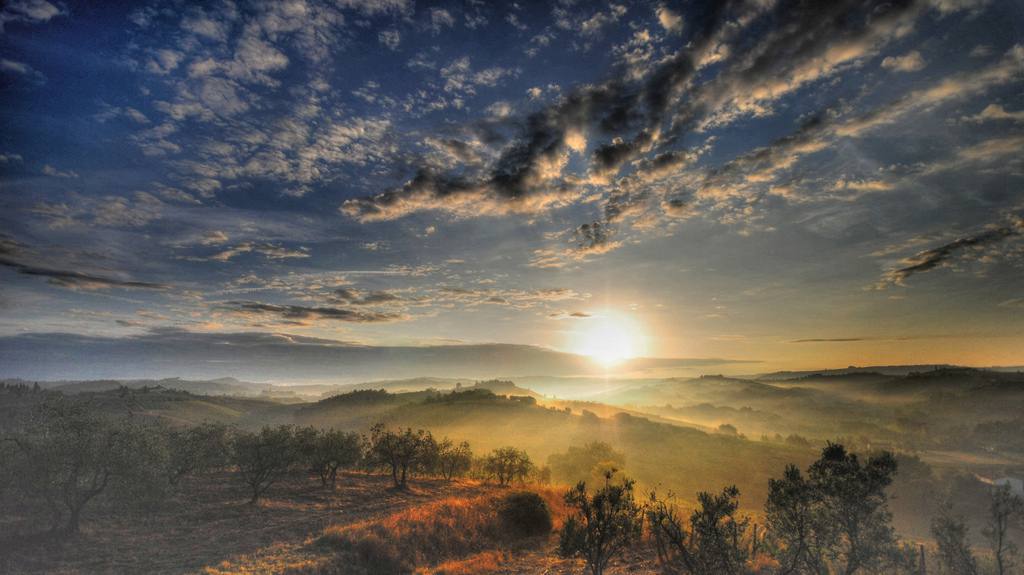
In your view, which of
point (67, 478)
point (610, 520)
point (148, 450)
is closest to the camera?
point (610, 520)

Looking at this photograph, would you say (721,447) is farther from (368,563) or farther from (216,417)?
(216,417)

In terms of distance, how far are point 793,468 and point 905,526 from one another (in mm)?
90842

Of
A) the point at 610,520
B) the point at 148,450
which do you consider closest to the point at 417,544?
the point at 610,520

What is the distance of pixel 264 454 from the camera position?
55.1 m

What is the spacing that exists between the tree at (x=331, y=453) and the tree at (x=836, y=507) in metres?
62.7

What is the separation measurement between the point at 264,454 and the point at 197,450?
28.4 feet

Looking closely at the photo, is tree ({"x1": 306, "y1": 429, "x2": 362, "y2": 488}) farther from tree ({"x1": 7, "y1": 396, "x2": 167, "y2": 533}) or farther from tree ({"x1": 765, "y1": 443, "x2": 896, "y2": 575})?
tree ({"x1": 765, "y1": 443, "x2": 896, "y2": 575})

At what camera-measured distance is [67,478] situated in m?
37.2

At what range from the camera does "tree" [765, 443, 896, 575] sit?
2334cm

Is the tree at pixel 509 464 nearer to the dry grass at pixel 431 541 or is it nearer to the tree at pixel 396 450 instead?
the tree at pixel 396 450

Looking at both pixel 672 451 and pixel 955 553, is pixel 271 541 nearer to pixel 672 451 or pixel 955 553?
pixel 955 553

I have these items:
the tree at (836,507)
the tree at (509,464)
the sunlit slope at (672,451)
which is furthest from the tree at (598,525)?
the tree at (509,464)

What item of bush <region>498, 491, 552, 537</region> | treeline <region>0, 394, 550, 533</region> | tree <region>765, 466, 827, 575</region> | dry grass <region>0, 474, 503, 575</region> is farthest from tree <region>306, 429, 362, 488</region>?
tree <region>765, 466, 827, 575</region>

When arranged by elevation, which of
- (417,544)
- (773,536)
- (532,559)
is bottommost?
(532,559)
